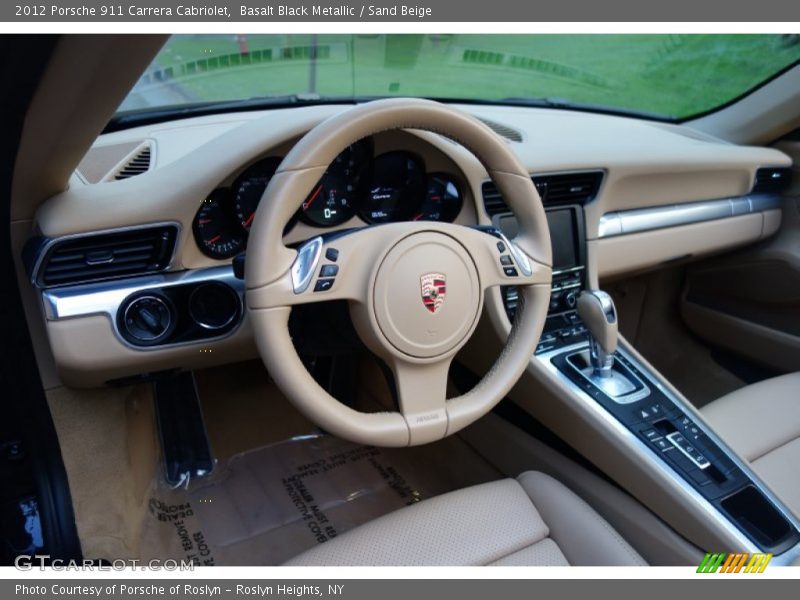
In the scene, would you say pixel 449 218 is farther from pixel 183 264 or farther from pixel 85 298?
pixel 85 298

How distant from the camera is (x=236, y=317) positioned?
147 cm

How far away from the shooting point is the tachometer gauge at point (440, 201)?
5.16ft

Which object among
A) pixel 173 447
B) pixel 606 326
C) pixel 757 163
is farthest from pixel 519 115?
pixel 173 447

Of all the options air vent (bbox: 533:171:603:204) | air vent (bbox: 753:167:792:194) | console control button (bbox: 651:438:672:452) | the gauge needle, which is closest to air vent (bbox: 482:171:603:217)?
air vent (bbox: 533:171:603:204)

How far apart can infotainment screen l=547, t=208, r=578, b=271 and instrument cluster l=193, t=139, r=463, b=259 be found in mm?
348

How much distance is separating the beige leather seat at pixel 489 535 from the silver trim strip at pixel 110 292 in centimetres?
59

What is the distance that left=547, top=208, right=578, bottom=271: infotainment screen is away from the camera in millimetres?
1823

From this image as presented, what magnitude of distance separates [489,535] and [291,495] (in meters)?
0.83

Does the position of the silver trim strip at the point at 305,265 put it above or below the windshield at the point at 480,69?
below

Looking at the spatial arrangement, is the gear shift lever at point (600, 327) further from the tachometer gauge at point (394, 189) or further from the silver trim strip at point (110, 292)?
the silver trim strip at point (110, 292)

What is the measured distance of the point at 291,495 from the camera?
1974mm

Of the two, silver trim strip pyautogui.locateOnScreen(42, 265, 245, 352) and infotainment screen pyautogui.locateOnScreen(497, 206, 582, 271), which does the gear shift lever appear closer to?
infotainment screen pyautogui.locateOnScreen(497, 206, 582, 271)

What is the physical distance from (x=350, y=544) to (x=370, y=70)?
1.61 metres

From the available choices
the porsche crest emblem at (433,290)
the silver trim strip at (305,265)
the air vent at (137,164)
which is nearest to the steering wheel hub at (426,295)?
the porsche crest emblem at (433,290)
